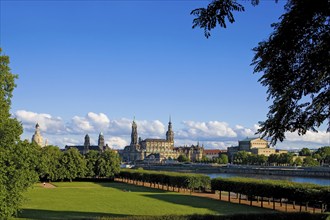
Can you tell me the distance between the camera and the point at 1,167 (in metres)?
27.3

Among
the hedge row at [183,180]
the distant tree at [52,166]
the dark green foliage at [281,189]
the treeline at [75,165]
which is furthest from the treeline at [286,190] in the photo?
the treeline at [75,165]

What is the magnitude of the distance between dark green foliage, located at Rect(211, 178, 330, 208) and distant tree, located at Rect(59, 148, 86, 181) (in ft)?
142

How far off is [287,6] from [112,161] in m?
85.3

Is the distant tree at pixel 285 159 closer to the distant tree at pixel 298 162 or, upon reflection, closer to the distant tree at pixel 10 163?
the distant tree at pixel 298 162

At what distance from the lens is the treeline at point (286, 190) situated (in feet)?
131

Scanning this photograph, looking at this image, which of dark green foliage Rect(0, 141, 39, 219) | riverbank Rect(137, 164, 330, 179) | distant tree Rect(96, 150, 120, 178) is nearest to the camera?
dark green foliage Rect(0, 141, 39, 219)

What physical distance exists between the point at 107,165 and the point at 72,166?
8.63 m

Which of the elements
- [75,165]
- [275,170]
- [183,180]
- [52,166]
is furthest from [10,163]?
[275,170]

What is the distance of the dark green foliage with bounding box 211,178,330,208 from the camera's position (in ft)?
131

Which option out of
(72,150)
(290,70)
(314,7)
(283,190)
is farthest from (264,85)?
(72,150)

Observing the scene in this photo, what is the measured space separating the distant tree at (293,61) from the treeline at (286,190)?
27.3m

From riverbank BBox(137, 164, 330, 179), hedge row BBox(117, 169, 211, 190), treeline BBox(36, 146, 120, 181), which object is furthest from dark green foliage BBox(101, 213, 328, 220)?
riverbank BBox(137, 164, 330, 179)

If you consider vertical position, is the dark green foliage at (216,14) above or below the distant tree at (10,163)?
above

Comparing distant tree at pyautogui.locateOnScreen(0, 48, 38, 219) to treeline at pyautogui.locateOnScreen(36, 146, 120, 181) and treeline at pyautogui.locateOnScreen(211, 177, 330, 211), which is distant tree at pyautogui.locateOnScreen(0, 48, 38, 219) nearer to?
treeline at pyautogui.locateOnScreen(211, 177, 330, 211)
